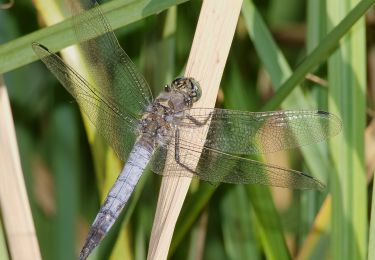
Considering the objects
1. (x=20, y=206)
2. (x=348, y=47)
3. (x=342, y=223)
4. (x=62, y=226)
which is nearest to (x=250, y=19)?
(x=348, y=47)

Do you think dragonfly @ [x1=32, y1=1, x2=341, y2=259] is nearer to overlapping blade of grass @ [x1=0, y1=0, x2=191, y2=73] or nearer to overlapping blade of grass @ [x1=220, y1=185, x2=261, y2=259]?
overlapping blade of grass @ [x1=0, y1=0, x2=191, y2=73]

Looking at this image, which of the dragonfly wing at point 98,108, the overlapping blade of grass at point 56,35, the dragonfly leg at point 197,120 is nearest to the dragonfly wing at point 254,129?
the dragonfly leg at point 197,120

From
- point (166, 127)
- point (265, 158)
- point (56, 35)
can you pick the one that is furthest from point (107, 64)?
point (265, 158)

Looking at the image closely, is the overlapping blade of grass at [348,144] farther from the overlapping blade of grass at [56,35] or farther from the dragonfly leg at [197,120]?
the overlapping blade of grass at [56,35]

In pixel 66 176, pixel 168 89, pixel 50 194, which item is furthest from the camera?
pixel 50 194

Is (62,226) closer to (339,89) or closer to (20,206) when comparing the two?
(20,206)

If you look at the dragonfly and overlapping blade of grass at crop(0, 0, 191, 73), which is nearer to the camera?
overlapping blade of grass at crop(0, 0, 191, 73)

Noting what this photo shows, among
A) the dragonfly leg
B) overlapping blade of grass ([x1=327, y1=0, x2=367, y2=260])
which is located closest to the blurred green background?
overlapping blade of grass ([x1=327, y1=0, x2=367, y2=260])
